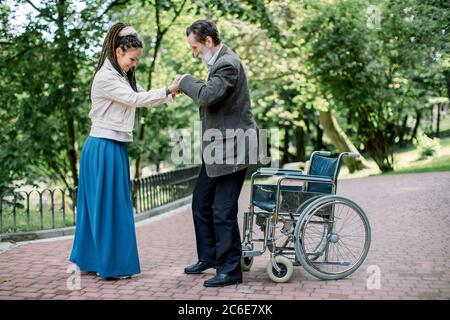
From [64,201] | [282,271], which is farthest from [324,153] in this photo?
[64,201]

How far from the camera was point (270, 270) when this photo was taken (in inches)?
183

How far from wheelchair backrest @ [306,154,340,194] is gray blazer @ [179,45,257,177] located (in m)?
0.70

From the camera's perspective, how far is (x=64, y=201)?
796 centimetres

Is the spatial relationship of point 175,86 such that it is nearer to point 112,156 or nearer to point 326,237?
point 112,156

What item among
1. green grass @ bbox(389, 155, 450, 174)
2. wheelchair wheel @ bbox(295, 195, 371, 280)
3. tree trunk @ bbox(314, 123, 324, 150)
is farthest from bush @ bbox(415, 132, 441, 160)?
wheelchair wheel @ bbox(295, 195, 371, 280)

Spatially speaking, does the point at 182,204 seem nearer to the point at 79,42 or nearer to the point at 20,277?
the point at 79,42

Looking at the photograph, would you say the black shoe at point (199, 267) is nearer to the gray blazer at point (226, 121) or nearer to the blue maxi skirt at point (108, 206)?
the blue maxi skirt at point (108, 206)

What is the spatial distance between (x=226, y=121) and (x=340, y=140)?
16.1 m

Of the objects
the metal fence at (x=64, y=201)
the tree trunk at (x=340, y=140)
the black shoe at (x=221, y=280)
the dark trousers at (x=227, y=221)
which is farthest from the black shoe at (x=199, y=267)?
the tree trunk at (x=340, y=140)

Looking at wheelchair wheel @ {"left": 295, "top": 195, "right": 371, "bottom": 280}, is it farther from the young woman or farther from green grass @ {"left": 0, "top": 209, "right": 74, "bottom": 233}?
green grass @ {"left": 0, "top": 209, "right": 74, "bottom": 233}

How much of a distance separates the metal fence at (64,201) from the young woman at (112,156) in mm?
2574

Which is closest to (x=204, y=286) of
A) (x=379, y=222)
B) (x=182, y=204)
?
(x=379, y=222)

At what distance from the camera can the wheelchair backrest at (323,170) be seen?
4.79 meters
